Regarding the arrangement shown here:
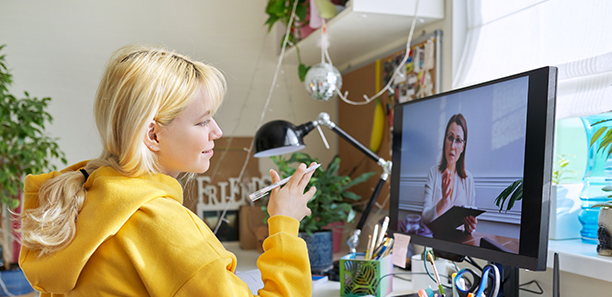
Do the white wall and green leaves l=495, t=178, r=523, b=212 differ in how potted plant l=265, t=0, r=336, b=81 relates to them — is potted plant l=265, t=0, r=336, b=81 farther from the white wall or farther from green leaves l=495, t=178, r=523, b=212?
green leaves l=495, t=178, r=523, b=212

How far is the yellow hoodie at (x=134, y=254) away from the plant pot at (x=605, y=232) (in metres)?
0.65

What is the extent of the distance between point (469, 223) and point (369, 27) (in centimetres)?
75

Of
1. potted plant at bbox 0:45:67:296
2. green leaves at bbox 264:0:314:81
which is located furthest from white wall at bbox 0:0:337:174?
green leaves at bbox 264:0:314:81

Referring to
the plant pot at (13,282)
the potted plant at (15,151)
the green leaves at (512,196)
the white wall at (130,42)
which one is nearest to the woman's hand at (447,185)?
the green leaves at (512,196)

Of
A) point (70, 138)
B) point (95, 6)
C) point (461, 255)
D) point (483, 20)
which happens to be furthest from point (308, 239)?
point (95, 6)

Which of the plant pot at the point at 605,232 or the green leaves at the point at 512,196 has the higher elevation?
the green leaves at the point at 512,196

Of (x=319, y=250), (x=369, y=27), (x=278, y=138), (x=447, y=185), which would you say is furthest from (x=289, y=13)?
(x=447, y=185)

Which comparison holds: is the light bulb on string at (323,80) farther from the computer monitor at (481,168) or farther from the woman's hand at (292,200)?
the woman's hand at (292,200)

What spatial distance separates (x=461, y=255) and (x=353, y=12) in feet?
2.30

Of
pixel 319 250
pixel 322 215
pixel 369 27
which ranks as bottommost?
pixel 319 250

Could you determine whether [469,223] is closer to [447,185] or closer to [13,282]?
[447,185]

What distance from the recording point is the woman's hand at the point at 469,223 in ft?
2.74

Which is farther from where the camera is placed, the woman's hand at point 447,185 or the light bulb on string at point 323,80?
the light bulb on string at point 323,80

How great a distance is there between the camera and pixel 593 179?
934 mm
